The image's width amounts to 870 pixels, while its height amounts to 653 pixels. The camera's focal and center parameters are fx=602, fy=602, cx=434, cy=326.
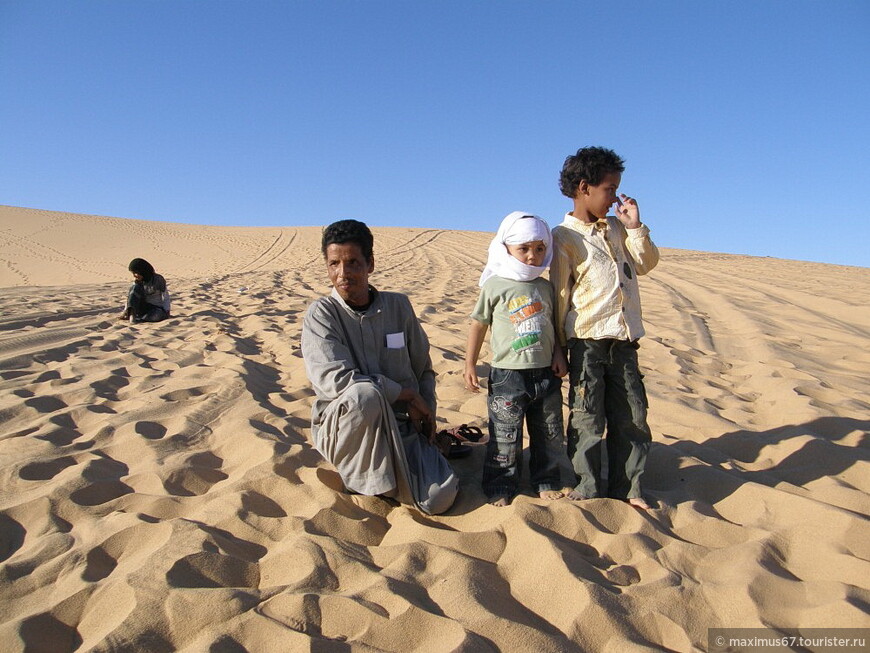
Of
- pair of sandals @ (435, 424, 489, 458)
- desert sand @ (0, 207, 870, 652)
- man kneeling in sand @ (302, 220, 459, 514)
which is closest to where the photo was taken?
desert sand @ (0, 207, 870, 652)

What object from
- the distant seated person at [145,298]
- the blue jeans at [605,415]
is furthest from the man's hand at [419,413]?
the distant seated person at [145,298]

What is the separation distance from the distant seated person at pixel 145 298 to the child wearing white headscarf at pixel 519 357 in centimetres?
546

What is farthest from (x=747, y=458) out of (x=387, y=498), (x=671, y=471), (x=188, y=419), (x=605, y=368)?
(x=188, y=419)

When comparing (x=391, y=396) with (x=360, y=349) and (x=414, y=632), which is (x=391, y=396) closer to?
(x=360, y=349)

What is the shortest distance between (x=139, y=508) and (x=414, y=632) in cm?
143

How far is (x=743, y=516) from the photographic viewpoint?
2.44 metres

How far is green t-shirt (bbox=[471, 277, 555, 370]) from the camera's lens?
2.64 m

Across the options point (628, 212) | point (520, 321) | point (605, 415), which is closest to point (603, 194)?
point (628, 212)

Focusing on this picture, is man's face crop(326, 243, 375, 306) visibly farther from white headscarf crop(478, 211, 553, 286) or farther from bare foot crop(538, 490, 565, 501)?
bare foot crop(538, 490, 565, 501)

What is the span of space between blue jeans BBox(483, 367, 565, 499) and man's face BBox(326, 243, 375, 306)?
2.38 feet

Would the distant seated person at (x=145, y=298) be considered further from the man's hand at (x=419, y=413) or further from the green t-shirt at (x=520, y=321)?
the green t-shirt at (x=520, y=321)

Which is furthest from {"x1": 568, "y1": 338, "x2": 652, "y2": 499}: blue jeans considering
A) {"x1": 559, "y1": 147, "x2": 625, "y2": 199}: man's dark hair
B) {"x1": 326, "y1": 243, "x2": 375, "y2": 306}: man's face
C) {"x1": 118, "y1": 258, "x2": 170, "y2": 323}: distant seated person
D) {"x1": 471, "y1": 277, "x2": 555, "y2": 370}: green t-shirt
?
{"x1": 118, "y1": 258, "x2": 170, "y2": 323}: distant seated person

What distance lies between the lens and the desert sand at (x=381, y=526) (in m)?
1.78

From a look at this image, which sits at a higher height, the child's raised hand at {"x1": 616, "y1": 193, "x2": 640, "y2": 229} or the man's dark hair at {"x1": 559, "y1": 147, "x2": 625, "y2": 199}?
the man's dark hair at {"x1": 559, "y1": 147, "x2": 625, "y2": 199}
